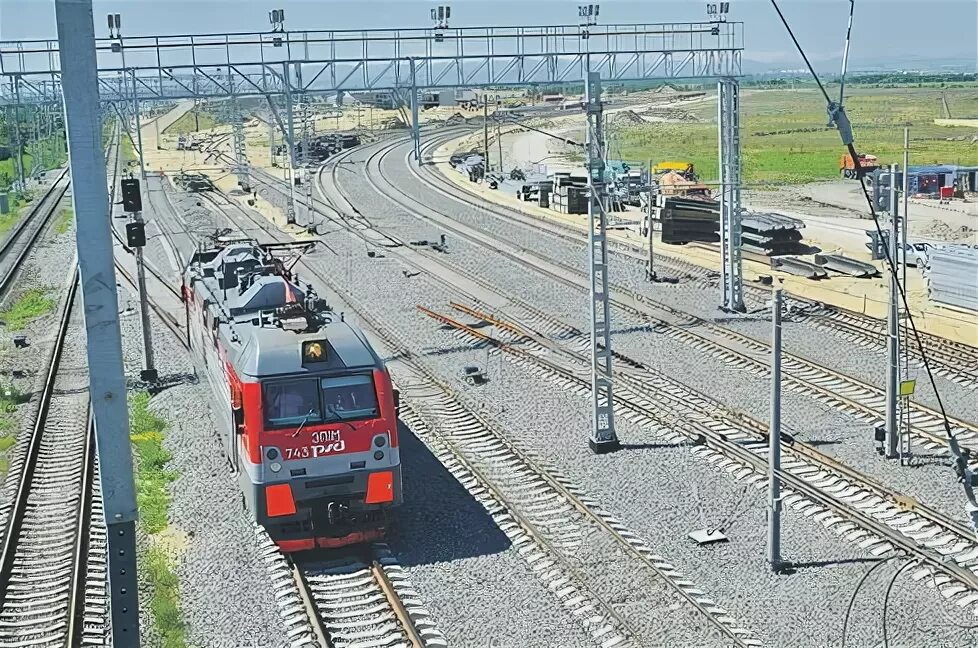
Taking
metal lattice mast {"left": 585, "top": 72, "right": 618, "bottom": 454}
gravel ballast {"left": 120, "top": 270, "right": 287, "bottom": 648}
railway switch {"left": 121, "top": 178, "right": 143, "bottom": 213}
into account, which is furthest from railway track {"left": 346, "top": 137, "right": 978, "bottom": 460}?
railway switch {"left": 121, "top": 178, "right": 143, "bottom": 213}

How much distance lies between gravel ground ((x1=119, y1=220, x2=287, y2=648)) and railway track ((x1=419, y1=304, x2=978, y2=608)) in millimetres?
6728

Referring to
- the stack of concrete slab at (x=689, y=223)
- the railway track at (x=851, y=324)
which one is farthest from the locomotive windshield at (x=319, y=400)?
the stack of concrete slab at (x=689, y=223)

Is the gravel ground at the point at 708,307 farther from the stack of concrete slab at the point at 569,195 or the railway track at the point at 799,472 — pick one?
the railway track at the point at 799,472

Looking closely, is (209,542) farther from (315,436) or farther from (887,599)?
(887,599)

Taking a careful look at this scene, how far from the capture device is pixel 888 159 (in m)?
69.8

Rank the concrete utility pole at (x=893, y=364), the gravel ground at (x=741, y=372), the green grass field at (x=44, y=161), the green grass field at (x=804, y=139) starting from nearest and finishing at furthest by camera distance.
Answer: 1. the gravel ground at (x=741, y=372)
2. the concrete utility pole at (x=893, y=364)
3. the green grass field at (x=804, y=139)
4. the green grass field at (x=44, y=161)

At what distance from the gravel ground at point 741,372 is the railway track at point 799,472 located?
18.0 inches

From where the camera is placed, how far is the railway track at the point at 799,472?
1403 cm

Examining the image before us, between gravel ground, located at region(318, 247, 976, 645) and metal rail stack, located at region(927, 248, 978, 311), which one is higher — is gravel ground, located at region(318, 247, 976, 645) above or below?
below

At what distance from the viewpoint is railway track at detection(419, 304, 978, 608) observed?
46.0ft

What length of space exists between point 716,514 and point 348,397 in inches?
197

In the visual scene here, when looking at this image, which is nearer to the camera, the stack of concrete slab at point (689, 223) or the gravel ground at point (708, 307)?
the gravel ground at point (708, 307)

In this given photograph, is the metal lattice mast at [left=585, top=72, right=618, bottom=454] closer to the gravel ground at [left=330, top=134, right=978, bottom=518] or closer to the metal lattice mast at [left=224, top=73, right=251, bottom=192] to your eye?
the gravel ground at [left=330, top=134, right=978, bottom=518]

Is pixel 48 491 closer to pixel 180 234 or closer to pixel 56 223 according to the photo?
pixel 180 234
